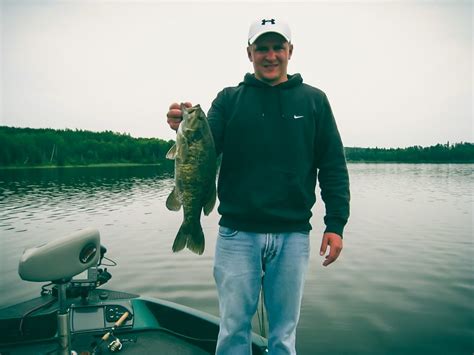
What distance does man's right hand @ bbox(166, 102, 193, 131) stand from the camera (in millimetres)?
2486

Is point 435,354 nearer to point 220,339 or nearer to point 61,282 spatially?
point 220,339

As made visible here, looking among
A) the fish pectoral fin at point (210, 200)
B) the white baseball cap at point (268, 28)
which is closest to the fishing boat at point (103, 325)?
the fish pectoral fin at point (210, 200)

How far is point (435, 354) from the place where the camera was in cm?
548

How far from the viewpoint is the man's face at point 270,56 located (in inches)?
106

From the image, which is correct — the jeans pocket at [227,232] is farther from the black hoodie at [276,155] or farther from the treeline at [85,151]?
the treeline at [85,151]

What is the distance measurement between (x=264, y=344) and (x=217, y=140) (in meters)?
1.83

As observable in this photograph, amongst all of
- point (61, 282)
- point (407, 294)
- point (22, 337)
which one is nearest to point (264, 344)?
point (61, 282)

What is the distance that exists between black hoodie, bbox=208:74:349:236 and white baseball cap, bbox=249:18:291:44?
0.28 metres

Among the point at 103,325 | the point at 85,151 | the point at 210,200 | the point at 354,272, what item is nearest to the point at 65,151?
the point at 85,151

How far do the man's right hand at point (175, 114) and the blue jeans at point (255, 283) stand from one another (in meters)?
0.77

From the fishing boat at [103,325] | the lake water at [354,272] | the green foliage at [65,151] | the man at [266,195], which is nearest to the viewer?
the man at [266,195]

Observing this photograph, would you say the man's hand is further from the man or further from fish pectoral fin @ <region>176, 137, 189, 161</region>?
fish pectoral fin @ <region>176, 137, 189, 161</region>

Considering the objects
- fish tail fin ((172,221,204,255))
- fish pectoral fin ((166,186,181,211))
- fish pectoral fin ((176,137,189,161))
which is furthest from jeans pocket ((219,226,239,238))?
fish pectoral fin ((176,137,189,161))

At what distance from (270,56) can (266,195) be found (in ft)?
3.21
